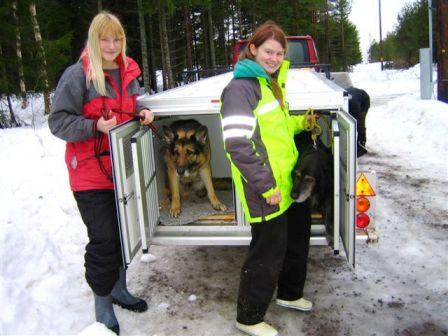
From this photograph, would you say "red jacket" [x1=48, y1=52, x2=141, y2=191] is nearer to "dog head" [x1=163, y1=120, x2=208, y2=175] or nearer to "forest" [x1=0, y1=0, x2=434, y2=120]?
"dog head" [x1=163, y1=120, x2=208, y2=175]

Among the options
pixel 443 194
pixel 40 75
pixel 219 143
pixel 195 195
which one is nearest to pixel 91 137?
pixel 195 195

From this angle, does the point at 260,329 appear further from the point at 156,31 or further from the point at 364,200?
the point at 156,31

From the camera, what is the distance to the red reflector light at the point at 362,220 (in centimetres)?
363

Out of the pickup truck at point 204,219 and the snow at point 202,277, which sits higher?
the pickup truck at point 204,219

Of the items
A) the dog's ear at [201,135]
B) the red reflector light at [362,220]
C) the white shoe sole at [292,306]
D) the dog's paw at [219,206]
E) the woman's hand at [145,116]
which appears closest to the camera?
the woman's hand at [145,116]

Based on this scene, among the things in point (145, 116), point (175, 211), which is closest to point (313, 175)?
point (145, 116)

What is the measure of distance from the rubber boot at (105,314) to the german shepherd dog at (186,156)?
4.29 feet

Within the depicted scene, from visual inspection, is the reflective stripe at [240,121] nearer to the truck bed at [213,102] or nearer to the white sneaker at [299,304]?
the truck bed at [213,102]

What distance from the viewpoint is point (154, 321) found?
11.5 feet

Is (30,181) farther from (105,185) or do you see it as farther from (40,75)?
(40,75)

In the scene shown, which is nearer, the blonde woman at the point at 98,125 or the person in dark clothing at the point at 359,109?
the blonde woman at the point at 98,125

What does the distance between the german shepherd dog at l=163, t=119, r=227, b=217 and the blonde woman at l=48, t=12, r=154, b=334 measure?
915mm

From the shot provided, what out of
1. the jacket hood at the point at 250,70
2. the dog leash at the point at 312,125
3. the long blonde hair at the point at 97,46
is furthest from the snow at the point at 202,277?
the jacket hood at the point at 250,70

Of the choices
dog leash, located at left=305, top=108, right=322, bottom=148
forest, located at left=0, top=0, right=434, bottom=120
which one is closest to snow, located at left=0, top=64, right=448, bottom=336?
dog leash, located at left=305, top=108, right=322, bottom=148
